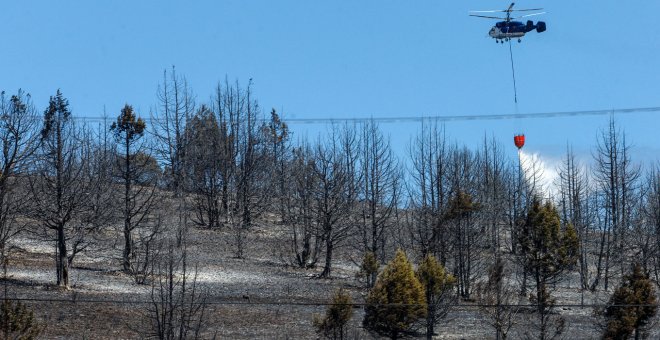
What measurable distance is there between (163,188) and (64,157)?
1295 inches

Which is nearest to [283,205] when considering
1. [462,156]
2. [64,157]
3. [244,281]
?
[462,156]

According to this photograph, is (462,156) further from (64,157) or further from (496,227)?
(64,157)

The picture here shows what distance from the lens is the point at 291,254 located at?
164ft

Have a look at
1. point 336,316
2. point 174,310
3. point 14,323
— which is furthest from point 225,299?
point 14,323

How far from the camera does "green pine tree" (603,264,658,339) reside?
2828 cm

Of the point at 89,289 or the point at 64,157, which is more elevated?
the point at 64,157

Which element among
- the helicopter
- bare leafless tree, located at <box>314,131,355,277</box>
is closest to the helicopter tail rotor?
the helicopter

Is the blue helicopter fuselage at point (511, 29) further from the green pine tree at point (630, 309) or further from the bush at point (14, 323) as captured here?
the bush at point (14, 323)

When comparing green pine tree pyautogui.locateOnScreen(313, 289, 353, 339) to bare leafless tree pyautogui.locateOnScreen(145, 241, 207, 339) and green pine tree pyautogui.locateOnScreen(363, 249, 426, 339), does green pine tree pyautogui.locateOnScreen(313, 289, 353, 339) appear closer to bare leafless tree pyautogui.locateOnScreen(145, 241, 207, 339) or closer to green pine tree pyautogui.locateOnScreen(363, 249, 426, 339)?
green pine tree pyautogui.locateOnScreen(363, 249, 426, 339)

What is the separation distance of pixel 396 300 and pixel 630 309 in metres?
7.80

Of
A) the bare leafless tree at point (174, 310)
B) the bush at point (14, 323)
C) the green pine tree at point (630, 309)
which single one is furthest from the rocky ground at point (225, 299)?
the green pine tree at point (630, 309)

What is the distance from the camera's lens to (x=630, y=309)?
28.4 meters

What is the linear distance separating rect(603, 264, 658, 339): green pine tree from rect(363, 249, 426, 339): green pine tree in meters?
6.30

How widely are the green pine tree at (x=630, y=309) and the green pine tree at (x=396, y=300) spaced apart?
6.30m
